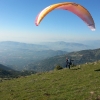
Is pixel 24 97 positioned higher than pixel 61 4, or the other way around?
pixel 61 4

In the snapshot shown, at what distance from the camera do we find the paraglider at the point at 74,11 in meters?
14.2

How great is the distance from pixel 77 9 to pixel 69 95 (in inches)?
349

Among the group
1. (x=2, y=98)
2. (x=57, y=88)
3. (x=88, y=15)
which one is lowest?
(x=2, y=98)

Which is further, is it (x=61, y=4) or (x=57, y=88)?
(x=57, y=88)

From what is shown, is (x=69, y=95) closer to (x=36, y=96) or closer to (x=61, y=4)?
(x=36, y=96)

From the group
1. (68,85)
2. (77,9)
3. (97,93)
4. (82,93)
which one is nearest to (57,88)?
(68,85)

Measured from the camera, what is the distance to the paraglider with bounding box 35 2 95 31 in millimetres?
14156

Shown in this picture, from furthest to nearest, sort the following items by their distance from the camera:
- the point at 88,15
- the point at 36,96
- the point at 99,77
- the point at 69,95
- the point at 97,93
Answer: the point at 99,77
the point at 36,96
the point at 69,95
the point at 97,93
the point at 88,15

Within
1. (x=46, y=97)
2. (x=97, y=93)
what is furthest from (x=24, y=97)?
(x=97, y=93)

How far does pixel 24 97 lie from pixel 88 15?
11855 millimetres

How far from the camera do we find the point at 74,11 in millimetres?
16344

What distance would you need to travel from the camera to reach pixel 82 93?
19203mm

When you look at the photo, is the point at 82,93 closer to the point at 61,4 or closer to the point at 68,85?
the point at 68,85

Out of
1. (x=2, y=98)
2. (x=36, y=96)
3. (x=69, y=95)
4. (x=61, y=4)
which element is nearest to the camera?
(x=61, y=4)
